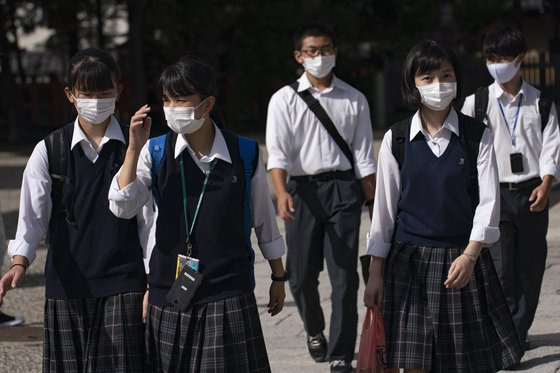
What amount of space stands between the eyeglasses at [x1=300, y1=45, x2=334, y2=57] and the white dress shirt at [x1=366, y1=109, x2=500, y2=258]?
1.86 metres

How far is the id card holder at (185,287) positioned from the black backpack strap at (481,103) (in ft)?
8.83

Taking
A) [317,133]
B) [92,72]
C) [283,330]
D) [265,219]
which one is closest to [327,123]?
[317,133]

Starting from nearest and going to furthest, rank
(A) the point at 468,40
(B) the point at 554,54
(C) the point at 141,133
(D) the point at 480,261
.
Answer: (C) the point at 141,133 < (D) the point at 480,261 < (B) the point at 554,54 < (A) the point at 468,40

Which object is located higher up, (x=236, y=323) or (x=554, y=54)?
(x=554, y=54)

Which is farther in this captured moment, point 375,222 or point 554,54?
point 554,54

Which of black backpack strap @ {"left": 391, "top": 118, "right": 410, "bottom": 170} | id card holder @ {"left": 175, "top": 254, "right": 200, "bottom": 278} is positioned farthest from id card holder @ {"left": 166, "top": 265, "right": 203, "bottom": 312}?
black backpack strap @ {"left": 391, "top": 118, "right": 410, "bottom": 170}

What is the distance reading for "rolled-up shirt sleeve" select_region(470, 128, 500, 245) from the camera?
4637mm

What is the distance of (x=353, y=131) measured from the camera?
6.66 meters

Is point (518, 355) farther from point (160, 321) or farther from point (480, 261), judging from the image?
point (160, 321)

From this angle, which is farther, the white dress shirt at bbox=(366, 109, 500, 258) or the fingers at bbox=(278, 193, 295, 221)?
the fingers at bbox=(278, 193, 295, 221)

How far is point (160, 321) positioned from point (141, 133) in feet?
2.24

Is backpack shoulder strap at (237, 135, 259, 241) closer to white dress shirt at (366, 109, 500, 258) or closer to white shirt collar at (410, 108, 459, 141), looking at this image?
white dress shirt at (366, 109, 500, 258)

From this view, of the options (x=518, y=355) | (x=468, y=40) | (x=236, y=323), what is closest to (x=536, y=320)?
(x=518, y=355)

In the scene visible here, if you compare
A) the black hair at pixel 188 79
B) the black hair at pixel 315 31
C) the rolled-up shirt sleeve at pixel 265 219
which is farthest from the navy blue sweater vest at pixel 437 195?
the black hair at pixel 315 31
